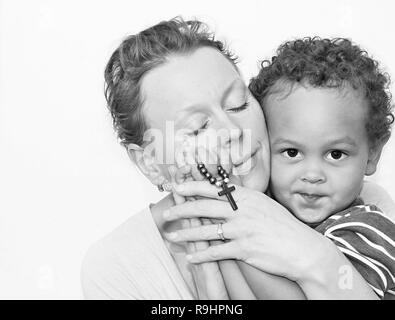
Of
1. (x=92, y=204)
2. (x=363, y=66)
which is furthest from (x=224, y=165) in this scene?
(x=92, y=204)

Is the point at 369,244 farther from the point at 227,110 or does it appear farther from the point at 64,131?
the point at 64,131

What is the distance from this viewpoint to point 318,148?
1729 mm

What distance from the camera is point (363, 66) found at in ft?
6.01

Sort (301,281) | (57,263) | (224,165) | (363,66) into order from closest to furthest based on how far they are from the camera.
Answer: (301,281) → (224,165) → (363,66) → (57,263)

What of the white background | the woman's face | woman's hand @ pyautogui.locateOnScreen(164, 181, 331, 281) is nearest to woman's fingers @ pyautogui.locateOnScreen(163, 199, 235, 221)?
woman's hand @ pyautogui.locateOnScreen(164, 181, 331, 281)

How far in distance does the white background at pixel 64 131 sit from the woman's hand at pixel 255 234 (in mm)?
1099

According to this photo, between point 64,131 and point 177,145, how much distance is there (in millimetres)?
1151

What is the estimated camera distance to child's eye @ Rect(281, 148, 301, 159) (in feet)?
5.79

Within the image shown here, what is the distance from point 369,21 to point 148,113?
1.44 metres

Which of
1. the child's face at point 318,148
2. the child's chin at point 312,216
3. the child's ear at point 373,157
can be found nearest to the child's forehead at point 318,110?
the child's face at point 318,148

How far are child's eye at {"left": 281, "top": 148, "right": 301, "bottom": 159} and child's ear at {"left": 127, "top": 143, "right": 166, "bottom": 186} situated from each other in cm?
33

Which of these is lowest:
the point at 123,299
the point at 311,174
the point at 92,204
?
the point at 123,299

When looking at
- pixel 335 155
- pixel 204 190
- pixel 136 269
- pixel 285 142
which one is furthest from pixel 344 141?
pixel 136 269

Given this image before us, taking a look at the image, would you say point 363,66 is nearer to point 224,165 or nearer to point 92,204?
point 224,165
